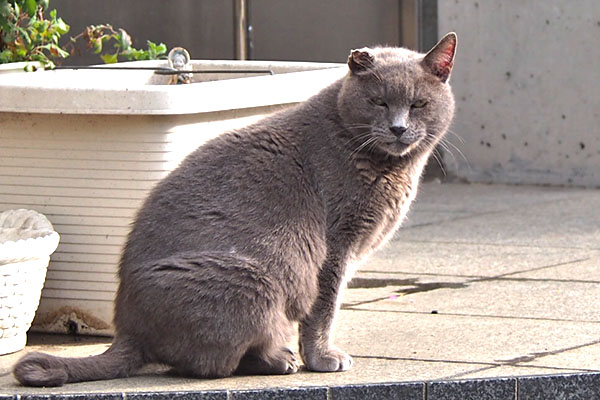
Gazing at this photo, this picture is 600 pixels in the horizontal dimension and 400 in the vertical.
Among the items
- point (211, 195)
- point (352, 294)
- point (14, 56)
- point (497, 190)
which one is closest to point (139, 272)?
point (211, 195)

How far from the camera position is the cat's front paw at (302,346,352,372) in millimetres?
4078

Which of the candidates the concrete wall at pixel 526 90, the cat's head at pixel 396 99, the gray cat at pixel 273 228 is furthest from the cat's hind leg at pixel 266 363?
the concrete wall at pixel 526 90

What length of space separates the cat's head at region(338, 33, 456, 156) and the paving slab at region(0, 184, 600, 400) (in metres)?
0.79

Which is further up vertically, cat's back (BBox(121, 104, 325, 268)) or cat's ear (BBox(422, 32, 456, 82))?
cat's ear (BBox(422, 32, 456, 82))

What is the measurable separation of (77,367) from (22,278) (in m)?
0.61

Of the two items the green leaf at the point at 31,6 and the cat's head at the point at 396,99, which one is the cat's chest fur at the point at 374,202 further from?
the green leaf at the point at 31,6

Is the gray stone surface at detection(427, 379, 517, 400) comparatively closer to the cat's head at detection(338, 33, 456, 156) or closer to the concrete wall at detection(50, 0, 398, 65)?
the cat's head at detection(338, 33, 456, 156)

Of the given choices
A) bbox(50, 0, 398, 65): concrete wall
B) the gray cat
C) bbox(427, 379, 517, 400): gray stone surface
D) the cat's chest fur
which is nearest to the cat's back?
the gray cat

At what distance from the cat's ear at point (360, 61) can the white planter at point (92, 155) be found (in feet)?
2.40

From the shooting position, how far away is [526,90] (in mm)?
8336

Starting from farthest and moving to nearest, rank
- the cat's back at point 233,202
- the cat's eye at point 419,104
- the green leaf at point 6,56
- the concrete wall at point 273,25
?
the concrete wall at point 273,25, the green leaf at point 6,56, the cat's eye at point 419,104, the cat's back at point 233,202

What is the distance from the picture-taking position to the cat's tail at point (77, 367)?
12.5 feet

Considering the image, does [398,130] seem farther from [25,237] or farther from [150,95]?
[25,237]

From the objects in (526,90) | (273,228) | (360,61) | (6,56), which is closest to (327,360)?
(273,228)
